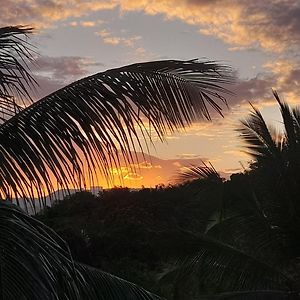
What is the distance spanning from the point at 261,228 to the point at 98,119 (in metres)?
7.51

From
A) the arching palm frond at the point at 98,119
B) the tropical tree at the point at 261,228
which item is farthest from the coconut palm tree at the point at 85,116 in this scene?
the tropical tree at the point at 261,228

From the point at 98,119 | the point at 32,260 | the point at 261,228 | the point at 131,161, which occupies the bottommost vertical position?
the point at 261,228

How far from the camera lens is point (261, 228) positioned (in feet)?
34.6

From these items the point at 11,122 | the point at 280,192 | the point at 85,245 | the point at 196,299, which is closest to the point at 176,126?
the point at 11,122

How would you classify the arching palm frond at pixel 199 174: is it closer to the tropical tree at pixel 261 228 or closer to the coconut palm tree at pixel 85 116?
the tropical tree at pixel 261 228

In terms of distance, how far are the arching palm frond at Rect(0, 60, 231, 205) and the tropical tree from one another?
→ 6.44 m

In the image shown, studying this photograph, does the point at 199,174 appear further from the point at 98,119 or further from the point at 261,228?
the point at 98,119

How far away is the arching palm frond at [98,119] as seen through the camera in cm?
351

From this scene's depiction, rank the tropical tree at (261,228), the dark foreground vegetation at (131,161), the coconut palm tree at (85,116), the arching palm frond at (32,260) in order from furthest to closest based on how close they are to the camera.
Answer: the tropical tree at (261,228)
the coconut palm tree at (85,116)
the dark foreground vegetation at (131,161)
the arching palm frond at (32,260)

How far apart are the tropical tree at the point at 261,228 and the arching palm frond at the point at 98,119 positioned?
6.44 m

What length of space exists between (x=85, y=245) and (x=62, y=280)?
21563 mm

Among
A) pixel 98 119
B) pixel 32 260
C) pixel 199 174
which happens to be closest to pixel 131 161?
pixel 98 119

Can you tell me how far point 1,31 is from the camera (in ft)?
12.3

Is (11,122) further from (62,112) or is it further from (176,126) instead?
(176,126)
